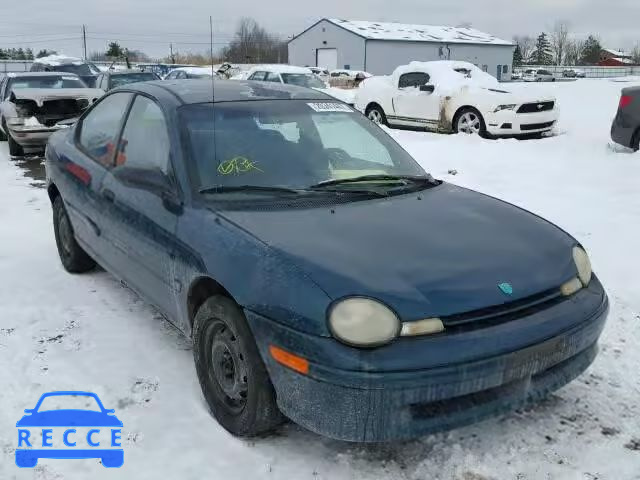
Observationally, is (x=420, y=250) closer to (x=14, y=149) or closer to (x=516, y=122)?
(x=516, y=122)

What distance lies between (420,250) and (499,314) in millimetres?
422

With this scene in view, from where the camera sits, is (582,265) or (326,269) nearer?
(326,269)

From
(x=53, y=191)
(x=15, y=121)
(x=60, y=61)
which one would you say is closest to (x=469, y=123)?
(x=15, y=121)

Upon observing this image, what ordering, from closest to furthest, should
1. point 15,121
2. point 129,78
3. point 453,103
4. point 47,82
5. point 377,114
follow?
point 15,121, point 453,103, point 47,82, point 377,114, point 129,78

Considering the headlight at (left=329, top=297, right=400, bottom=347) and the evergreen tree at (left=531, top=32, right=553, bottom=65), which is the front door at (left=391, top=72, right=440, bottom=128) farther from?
the evergreen tree at (left=531, top=32, right=553, bottom=65)

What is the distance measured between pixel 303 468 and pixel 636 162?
7.43 metres

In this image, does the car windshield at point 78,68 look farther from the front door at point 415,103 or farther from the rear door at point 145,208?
the rear door at point 145,208

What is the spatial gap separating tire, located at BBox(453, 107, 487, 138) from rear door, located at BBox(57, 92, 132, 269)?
26.5ft

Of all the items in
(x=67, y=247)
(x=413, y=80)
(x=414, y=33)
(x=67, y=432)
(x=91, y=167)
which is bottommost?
(x=67, y=432)

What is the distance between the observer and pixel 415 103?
41.4 feet

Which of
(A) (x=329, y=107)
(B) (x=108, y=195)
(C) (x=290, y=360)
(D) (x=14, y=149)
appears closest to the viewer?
(C) (x=290, y=360)

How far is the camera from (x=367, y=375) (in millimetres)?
2223

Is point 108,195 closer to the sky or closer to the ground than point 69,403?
closer to the sky

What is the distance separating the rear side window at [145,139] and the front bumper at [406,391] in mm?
1294
